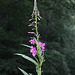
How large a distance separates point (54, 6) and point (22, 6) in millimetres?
1038

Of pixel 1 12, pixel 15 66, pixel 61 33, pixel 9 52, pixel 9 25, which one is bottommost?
pixel 15 66

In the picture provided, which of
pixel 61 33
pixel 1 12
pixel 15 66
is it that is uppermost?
pixel 1 12

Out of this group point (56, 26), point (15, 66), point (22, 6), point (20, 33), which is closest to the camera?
point (15, 66)

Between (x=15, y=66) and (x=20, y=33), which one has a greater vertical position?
(x=20, y=33)

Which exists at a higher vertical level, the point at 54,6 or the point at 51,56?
the point at 54,6

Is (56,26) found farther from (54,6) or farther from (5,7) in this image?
(5,7)

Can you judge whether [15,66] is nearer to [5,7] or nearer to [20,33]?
[20,33]

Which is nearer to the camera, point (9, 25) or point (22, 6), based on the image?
point (22, 6)

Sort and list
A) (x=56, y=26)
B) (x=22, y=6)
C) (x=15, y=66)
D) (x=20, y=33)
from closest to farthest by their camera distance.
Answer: (x=15, y=66) < (x=22, y=6) < (x=20, y=33) < (x=56, y=26)

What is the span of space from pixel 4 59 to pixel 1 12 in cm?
157

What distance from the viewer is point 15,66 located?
13.7ft

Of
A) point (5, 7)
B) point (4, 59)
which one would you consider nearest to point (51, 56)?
point (4, 59)

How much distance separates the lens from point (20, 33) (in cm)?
493

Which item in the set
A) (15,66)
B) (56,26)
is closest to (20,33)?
(15,66)
